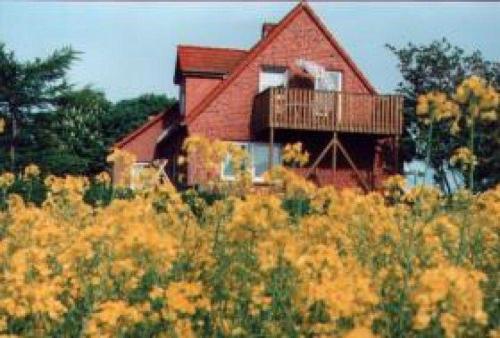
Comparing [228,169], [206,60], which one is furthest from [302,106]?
[228,169]

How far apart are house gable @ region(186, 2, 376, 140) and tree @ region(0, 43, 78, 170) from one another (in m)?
9.55

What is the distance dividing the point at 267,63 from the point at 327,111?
2.32m

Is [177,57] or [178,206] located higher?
[177,57]

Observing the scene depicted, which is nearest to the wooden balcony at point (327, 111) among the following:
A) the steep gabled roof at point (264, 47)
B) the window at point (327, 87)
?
the window at point (327, 87)

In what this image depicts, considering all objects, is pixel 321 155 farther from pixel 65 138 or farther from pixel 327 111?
pixel 65 138

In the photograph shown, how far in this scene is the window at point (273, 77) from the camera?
27234mm

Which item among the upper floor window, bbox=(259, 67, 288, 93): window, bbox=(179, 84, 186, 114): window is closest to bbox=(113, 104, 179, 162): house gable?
bbox=(179, 84, 186, 114): window

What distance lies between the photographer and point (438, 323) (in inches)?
134

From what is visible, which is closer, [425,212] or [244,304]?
[244,304]

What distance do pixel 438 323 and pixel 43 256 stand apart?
2.31 metres

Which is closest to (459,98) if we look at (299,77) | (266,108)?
(266,108)

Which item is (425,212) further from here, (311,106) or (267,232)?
(311,106)

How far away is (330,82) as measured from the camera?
27.4 m

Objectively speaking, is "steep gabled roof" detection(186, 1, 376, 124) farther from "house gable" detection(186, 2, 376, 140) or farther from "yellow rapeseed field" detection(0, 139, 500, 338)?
"yellow rapeseed field" detection(0, 139, 500, 338)
